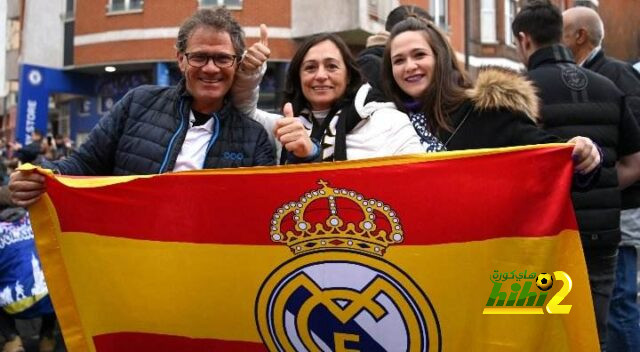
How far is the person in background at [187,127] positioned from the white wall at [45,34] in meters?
16.0

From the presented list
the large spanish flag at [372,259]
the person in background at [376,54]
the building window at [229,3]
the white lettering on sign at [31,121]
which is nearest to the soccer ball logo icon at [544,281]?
the large spanish flag at [372,259]

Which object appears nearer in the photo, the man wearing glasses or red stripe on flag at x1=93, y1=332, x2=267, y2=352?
red stripe on flag at x1=93, y1=332, x2=267, y2=352

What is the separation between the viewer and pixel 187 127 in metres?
2.86

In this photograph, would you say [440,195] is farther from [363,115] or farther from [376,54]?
[376,54]

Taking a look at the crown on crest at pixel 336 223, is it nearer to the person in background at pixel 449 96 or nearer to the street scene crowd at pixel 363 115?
the street scene crowd at pixel 363 115

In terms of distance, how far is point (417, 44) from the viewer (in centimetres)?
285

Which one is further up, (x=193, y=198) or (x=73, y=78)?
(x=73, y=78)

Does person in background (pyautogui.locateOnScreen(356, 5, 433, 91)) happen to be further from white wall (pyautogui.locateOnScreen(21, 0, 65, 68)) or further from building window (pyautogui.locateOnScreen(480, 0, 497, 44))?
building window (pyautogui.locateOnScreen(480, 0, 497, 44))

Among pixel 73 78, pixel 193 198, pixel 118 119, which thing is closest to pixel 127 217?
pixel 193 198

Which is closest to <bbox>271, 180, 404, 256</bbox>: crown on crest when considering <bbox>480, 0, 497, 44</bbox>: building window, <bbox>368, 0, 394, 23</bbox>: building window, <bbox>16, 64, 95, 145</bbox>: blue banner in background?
<bbox>368, 0, 394, 23</bbox>: building window

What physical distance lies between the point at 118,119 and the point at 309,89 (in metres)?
0.87

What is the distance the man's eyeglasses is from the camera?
276cm

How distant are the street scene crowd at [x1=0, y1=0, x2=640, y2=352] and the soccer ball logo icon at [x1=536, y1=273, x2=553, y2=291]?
0.41 metres

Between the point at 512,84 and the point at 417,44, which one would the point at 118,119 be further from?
the point at 512,84
